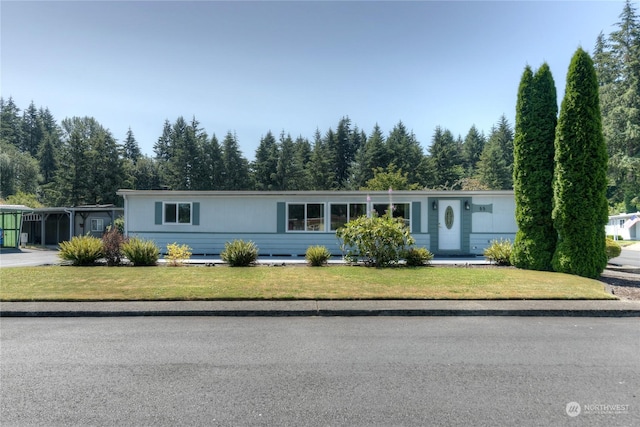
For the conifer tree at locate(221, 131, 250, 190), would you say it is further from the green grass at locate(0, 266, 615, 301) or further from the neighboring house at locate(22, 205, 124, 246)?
the green grass at locate(0, 266, 615, 301)

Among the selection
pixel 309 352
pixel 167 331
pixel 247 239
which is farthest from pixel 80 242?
pixel 309 352

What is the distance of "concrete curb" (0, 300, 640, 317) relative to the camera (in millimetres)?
7043

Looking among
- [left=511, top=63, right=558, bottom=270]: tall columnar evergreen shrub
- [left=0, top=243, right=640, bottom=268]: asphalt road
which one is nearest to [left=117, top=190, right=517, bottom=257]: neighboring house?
[left=0, top=243, right=640, bottom=268]: asphalt road

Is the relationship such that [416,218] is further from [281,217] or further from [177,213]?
[177,213]

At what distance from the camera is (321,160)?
48.1 m

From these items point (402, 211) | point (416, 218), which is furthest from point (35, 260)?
point (416, 218)

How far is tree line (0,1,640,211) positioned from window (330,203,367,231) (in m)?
18.9

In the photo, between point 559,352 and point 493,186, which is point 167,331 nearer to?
point 559,352

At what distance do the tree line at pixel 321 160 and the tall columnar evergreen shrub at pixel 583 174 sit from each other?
23.5 metres

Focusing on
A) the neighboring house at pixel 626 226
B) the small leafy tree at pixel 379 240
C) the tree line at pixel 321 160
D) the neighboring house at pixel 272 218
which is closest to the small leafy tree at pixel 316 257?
the small leafy tree at pixel 379 240

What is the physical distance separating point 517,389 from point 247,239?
1384 cm

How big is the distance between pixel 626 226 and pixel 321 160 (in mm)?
30714

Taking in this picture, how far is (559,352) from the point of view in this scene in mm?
4945

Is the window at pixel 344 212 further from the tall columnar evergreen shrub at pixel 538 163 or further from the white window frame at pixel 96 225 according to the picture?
the white window frame at pixel 96 225
